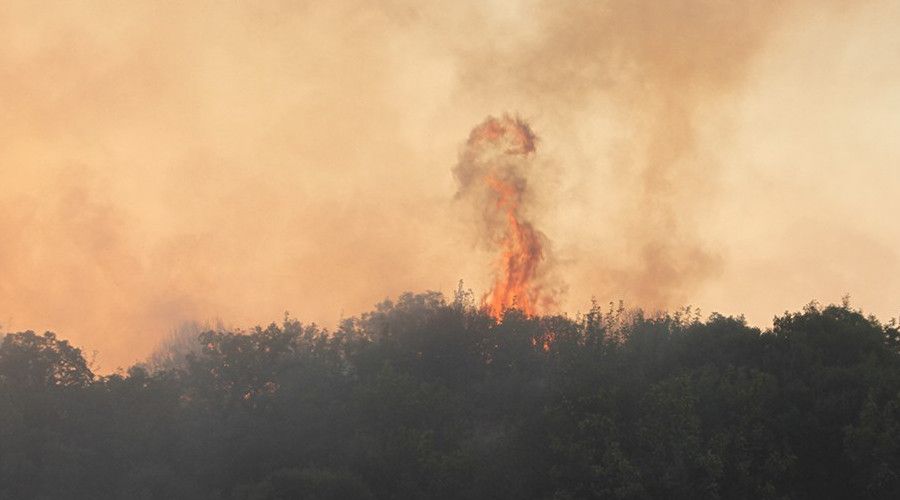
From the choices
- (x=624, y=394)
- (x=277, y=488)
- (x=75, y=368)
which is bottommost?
(x=277, y=488)

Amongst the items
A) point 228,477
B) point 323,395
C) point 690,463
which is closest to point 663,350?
point 690,463

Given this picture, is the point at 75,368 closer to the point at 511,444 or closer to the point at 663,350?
the point at 511,444

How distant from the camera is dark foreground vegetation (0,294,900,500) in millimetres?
59156

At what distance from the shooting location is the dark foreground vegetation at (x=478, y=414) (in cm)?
5916

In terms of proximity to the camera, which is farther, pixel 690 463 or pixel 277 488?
pixel 277 488

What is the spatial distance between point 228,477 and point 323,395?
10.7 m

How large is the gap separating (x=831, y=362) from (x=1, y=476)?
5383 centimetres

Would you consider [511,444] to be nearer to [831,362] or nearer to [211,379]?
[831,362]

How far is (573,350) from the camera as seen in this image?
7669 cm

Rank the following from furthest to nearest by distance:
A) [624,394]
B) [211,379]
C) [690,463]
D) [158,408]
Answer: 1. [211,379]
2. [158,408]
3. [624,394]
4. [690,463]

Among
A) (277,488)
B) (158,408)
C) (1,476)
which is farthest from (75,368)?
(277,488)

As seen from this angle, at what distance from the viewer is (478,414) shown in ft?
251

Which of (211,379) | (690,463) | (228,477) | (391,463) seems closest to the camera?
(690,463)

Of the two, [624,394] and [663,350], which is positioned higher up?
[663,350]
